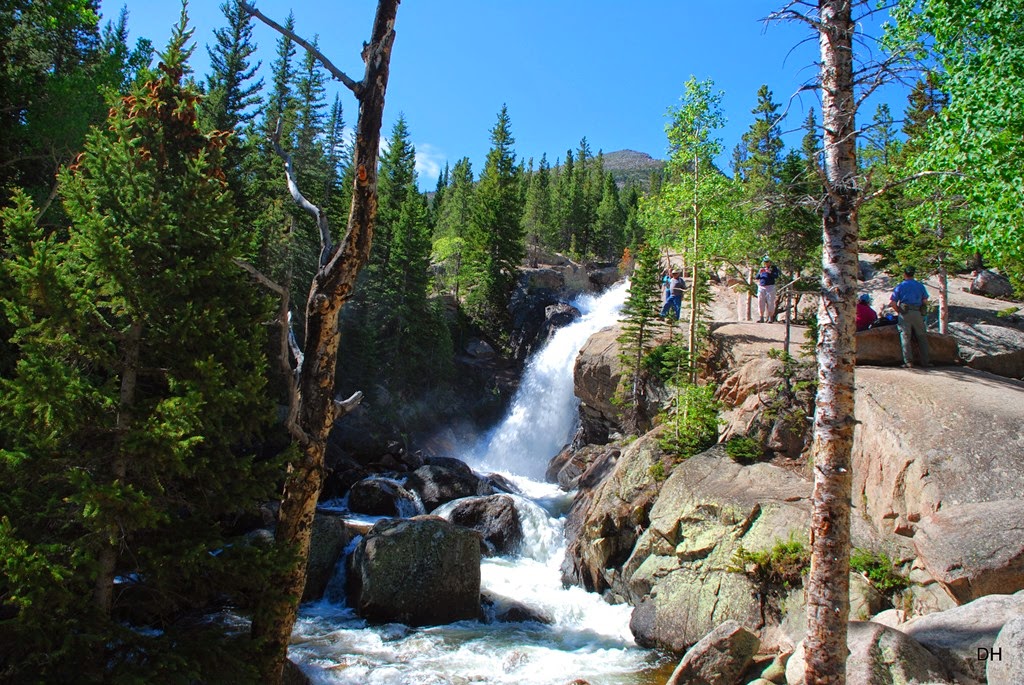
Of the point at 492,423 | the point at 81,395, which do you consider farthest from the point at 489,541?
the point at 492,423

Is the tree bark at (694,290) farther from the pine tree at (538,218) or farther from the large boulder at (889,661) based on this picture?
the pine tree at (538,218)

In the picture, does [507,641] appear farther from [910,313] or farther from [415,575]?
[910,313]

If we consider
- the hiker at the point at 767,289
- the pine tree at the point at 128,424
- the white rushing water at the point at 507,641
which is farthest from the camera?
the hiker at the point at 767,289

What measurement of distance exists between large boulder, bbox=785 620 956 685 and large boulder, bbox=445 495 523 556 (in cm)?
1185

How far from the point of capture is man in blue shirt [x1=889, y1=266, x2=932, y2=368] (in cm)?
1344

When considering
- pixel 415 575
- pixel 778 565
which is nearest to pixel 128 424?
pixel 415 575

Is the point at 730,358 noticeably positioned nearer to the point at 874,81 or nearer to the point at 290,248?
the point at 874,81

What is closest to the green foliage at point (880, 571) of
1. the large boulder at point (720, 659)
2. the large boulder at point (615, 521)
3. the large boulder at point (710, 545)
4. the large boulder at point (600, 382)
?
the large boulder at point (710, 545)

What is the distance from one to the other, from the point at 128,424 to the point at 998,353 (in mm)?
18447

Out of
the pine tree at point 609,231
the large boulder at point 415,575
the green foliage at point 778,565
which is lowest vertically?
the large boulder at point 415,575

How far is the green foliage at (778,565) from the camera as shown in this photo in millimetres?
10836

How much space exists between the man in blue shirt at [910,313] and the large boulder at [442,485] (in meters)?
15.1

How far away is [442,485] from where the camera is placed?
23422mm

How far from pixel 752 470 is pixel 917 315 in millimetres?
5046
